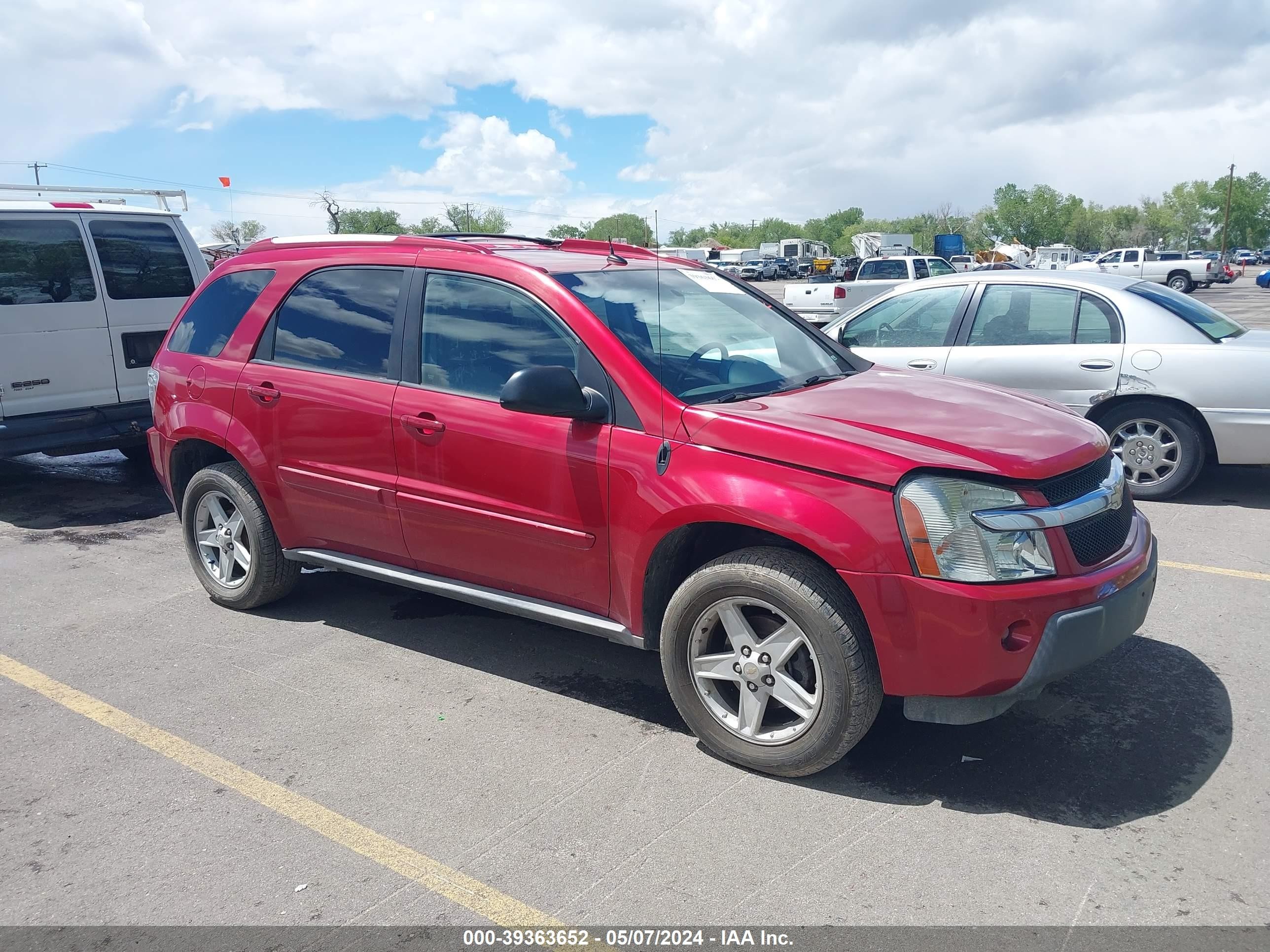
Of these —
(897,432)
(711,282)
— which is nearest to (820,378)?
(711,282)

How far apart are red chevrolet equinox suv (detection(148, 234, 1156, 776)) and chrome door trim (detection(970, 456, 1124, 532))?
11 millimetres

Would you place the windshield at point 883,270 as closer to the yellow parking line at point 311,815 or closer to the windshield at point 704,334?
the windshield at point 704,334

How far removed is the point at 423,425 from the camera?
4.29 m

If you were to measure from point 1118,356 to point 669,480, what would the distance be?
4771 mm

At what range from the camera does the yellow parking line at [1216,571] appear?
5.45 m

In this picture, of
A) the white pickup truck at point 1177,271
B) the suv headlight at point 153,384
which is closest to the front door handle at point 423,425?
the suv headlight at point 153,384

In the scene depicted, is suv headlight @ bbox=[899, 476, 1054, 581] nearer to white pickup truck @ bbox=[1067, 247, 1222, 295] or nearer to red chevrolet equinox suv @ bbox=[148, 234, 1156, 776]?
red chevrolet equinox suv @ bbox=[148, 234, 1156, 776]

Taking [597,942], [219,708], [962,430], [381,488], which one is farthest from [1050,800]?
[219,708]

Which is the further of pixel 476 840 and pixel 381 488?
pixel 381 488

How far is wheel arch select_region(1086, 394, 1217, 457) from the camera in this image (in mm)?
6887

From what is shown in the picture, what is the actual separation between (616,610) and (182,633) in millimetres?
2524

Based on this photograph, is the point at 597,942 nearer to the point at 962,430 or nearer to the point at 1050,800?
the point at 1050,800

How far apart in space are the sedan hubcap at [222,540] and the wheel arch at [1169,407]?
18.4ft

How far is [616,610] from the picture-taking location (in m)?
3.90
